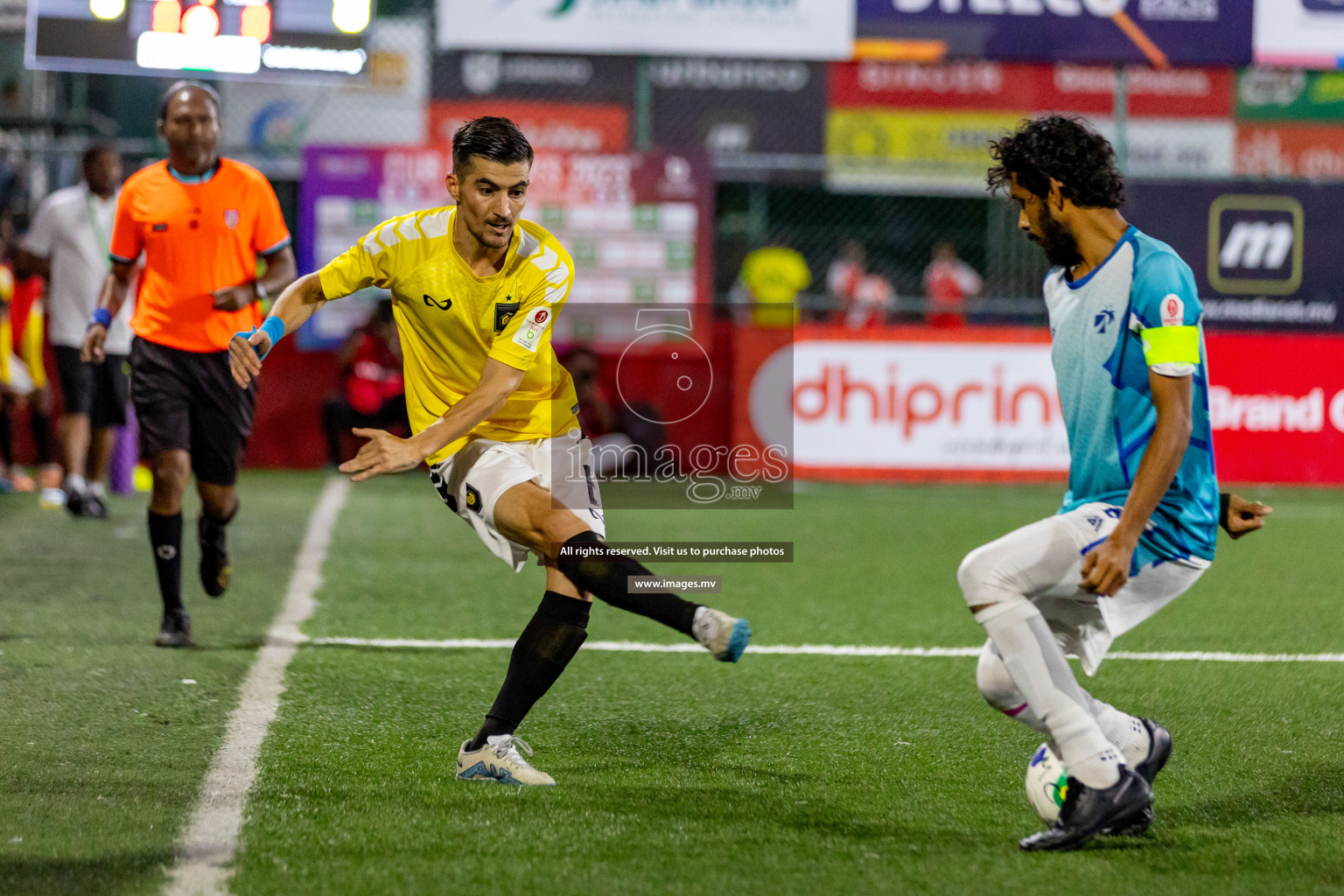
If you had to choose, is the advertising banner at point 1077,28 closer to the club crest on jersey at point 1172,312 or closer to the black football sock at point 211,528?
the black football sock at point 211,528

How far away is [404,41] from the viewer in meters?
24.2

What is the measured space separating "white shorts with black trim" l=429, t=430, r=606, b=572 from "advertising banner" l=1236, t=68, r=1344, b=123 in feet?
76.2

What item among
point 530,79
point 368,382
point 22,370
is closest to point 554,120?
point 530,79

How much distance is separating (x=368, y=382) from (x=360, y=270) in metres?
9.23

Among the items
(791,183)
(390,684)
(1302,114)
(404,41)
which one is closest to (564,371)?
(390,684)

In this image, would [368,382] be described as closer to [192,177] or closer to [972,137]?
[192,177]

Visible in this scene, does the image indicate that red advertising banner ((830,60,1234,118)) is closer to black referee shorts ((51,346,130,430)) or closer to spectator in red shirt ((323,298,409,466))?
spectator in red shirt ((323,298,409,466))

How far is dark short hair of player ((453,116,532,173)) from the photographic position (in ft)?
12.4

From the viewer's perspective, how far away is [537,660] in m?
3.95

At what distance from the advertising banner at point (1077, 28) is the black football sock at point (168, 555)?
995 centimetres

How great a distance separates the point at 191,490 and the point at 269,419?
86.0 inches

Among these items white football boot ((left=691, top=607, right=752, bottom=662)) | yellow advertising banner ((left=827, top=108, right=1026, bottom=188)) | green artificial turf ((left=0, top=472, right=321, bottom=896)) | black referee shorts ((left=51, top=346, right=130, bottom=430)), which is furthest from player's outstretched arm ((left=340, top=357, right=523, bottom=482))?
yellow advertising banner ((left=827, top=108, right=1026, bottom=188))

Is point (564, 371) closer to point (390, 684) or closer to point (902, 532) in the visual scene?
point (390, 684)

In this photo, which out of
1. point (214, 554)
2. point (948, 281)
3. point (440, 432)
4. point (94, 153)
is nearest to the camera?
point (440, 432)
